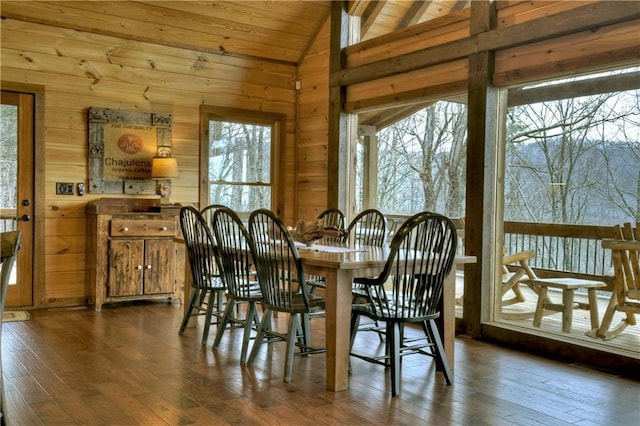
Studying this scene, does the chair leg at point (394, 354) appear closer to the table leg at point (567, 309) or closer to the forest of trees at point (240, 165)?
the table leg at point (567, 309)

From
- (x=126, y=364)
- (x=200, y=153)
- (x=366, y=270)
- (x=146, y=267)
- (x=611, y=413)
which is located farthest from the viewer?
(x=200, y=153)

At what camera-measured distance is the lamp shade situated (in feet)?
20.1

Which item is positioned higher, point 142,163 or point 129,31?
point 129,31

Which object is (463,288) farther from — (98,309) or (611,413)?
(98,309)

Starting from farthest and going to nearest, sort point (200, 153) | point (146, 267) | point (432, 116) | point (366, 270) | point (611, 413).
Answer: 1. point (200, 153)
2. point (146, 267)
3. point (432, 116)
4. point (366, 270)
5. point (611, 413)

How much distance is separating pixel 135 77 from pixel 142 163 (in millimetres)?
859

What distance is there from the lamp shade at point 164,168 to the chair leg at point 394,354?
338cm

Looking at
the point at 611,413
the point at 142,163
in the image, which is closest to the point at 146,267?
the point at 142,163

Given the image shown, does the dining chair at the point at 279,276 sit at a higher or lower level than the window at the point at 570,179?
lower

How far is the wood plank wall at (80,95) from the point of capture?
5.74 metres

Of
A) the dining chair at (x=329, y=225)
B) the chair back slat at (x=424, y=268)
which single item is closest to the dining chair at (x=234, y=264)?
the dining chair at (x=329, y=225)

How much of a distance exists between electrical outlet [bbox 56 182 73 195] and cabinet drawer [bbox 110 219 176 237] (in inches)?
22.2

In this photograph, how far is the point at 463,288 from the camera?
5.02 m

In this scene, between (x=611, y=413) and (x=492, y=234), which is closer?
(x=611, y=413)
